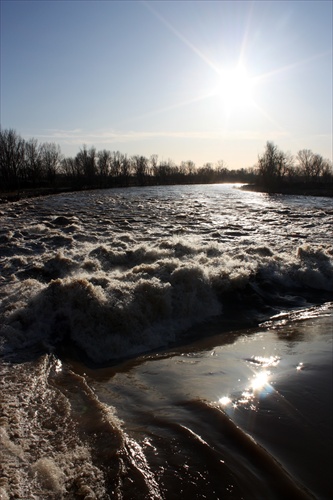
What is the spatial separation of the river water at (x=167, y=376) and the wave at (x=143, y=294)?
3cm

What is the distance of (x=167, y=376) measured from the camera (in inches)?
204

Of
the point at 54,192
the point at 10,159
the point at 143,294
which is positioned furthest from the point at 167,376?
the point at 10,159

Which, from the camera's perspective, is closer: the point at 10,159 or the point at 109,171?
the point at 10,159

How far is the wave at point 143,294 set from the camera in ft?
21.2

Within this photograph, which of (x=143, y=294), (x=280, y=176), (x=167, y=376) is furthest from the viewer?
(x=280, y=176)

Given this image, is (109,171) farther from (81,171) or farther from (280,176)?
(280,176)

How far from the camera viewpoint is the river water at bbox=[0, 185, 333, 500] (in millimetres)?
3344

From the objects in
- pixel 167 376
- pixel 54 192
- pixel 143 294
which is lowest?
pixel 167 376

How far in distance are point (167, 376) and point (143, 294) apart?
2.68 meters

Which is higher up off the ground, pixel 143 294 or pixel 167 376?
pixel 143 294

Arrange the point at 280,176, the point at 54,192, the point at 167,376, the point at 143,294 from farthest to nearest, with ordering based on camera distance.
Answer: the point at 280,176
the point at 54,192
the point at 143,294
the point at 167,376

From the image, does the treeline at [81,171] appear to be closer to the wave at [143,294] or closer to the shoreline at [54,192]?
the shoreline at [54,192]

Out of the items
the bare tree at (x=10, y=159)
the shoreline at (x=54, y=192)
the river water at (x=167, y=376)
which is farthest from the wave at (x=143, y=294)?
the bare tree at (x=10, y=159)

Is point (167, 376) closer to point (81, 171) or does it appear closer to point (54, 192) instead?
point (54, 192)
